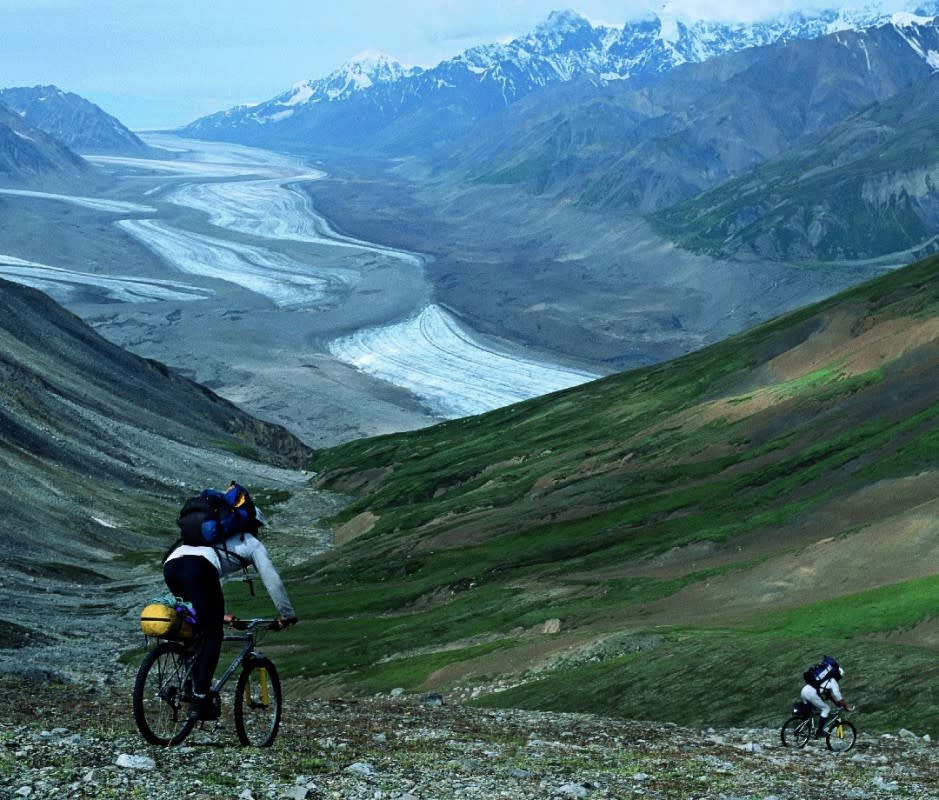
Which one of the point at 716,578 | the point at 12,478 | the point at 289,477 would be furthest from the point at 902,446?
the point at 289,477

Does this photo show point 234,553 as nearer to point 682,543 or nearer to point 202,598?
point 202,598

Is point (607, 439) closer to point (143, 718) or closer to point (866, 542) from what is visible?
point (866, 542)

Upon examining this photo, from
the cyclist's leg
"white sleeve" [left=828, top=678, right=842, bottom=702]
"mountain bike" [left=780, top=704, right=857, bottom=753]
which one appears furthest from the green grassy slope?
the cyclist's leg

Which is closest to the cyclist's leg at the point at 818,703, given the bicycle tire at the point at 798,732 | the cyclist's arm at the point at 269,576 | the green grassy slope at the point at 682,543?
the bicycle tire at the point at 798,732

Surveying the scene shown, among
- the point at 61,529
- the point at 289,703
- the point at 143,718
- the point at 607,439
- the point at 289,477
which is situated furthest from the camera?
the point at 289,477

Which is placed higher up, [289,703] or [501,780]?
[501,780]

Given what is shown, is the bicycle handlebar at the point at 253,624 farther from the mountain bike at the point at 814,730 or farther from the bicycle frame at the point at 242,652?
the mountain bike at the point at 814,730

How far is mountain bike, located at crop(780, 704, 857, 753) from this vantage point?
91.8 feet

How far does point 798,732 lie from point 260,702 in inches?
560

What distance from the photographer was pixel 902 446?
85.7 m

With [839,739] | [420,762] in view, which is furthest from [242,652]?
[839,739]

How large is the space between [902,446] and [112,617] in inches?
2152

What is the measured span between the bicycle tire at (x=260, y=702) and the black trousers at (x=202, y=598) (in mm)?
844

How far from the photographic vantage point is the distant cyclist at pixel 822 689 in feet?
91.7
